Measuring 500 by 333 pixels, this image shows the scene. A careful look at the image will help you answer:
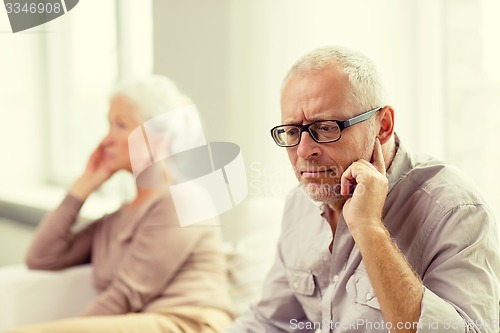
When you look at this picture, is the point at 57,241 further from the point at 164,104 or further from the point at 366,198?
the point at 366,198

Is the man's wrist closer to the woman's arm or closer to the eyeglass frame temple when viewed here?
the eyeglass frame temple

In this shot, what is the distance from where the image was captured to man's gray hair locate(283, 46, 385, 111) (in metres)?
1.04

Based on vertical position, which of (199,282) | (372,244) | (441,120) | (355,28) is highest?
(355,28)

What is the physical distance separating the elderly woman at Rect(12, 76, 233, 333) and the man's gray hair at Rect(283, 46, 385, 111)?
0.63 metres

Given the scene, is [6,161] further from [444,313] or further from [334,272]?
[444,313]

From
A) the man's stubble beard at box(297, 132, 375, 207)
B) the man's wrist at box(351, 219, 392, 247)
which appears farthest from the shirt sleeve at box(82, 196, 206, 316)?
the man's wrist at box(351, 219, 392, 247)

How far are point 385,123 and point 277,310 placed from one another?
410mm

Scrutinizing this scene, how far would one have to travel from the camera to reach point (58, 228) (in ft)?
5.74

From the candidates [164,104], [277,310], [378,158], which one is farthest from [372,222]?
[164,104]

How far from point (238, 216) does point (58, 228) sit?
50 centimetres

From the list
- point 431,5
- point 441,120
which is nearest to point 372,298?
point 441,120

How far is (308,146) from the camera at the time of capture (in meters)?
1.06

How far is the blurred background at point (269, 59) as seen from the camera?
4.59ft

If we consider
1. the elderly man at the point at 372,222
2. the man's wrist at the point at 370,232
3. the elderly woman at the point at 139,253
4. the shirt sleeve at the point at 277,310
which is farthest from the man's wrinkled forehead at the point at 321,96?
the elderly woman at the point at 139,253
